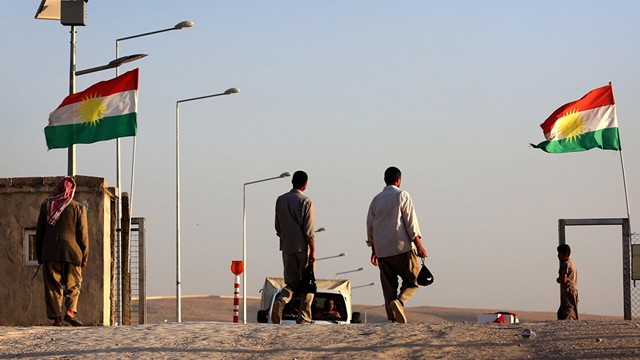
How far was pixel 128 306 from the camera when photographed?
2366 centimetres

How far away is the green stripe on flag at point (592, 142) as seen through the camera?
30234mm

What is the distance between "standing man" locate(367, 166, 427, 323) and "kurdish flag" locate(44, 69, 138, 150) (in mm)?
11918

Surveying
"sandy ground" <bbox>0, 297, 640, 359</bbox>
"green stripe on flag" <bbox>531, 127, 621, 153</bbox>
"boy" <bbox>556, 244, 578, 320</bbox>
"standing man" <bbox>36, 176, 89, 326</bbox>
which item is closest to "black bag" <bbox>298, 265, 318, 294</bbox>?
"sandy ground" <bbox>0, 297, 640, 359</bbox>

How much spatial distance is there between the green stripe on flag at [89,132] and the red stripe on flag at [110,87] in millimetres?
484

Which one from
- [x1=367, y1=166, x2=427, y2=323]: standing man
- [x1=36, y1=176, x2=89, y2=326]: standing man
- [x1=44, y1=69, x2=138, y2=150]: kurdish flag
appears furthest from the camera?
[x1=44, y1=69, x2=138, y2=150]: kurdish flag

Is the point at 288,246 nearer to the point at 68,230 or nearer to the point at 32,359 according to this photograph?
the point at 68,230

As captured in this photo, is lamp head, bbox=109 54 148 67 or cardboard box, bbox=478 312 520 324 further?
lamp head, bbox=109 54 148 67

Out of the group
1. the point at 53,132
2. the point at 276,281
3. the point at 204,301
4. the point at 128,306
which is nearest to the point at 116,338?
the point at 128,306

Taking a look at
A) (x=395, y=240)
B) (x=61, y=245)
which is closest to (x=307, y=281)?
(x=395, y=240)

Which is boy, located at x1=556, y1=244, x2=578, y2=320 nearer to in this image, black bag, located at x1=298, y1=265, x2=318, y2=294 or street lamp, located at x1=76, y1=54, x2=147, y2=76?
black bag, located at x1=298, y1=265, x2=318, y2=294

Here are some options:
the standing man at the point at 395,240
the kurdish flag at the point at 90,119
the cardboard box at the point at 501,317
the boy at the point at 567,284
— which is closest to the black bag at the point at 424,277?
the standing man at the point at 395,240

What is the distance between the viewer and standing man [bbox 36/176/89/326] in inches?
732

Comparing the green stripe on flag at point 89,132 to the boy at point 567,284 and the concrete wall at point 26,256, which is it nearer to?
the concrete wall at point 26,256

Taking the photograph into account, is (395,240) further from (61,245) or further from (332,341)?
(61,245)
